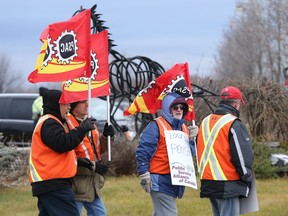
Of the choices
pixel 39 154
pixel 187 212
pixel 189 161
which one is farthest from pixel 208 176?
pixel 187 212

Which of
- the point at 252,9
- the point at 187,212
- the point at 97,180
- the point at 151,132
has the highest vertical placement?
the point at 252,9

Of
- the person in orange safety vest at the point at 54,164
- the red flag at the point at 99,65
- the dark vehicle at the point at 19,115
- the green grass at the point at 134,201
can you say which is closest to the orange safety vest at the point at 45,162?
the person in orange safety vest at the point at 54,164

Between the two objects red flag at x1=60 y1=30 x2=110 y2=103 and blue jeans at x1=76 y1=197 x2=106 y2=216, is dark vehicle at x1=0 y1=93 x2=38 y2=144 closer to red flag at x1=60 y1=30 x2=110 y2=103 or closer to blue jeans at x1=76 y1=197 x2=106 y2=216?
red flag at x1=60 y1=30 x2=110 y2=103

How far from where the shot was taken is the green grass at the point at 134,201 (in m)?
10.2

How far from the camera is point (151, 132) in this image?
24.0 feet

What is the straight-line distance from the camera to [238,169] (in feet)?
23.5

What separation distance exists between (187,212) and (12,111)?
9.17 m

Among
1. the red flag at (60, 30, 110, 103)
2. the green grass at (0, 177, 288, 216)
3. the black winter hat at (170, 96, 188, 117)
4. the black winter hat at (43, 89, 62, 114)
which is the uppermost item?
the red flag at (60, 30, 110, 103)

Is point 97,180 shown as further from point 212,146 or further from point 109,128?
point 212,146

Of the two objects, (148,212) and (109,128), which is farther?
(148,212)

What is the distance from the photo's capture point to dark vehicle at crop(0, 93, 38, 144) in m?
17.8

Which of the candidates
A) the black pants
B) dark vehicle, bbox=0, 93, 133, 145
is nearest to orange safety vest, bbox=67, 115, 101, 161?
the black pants

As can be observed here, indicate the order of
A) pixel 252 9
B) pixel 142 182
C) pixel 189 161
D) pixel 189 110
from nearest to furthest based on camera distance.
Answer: pixel 142 182 → pixel 189 161 → pixel 189 110 → pixel 252 9

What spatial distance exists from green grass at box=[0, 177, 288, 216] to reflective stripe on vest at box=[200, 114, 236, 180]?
275 centimetres
